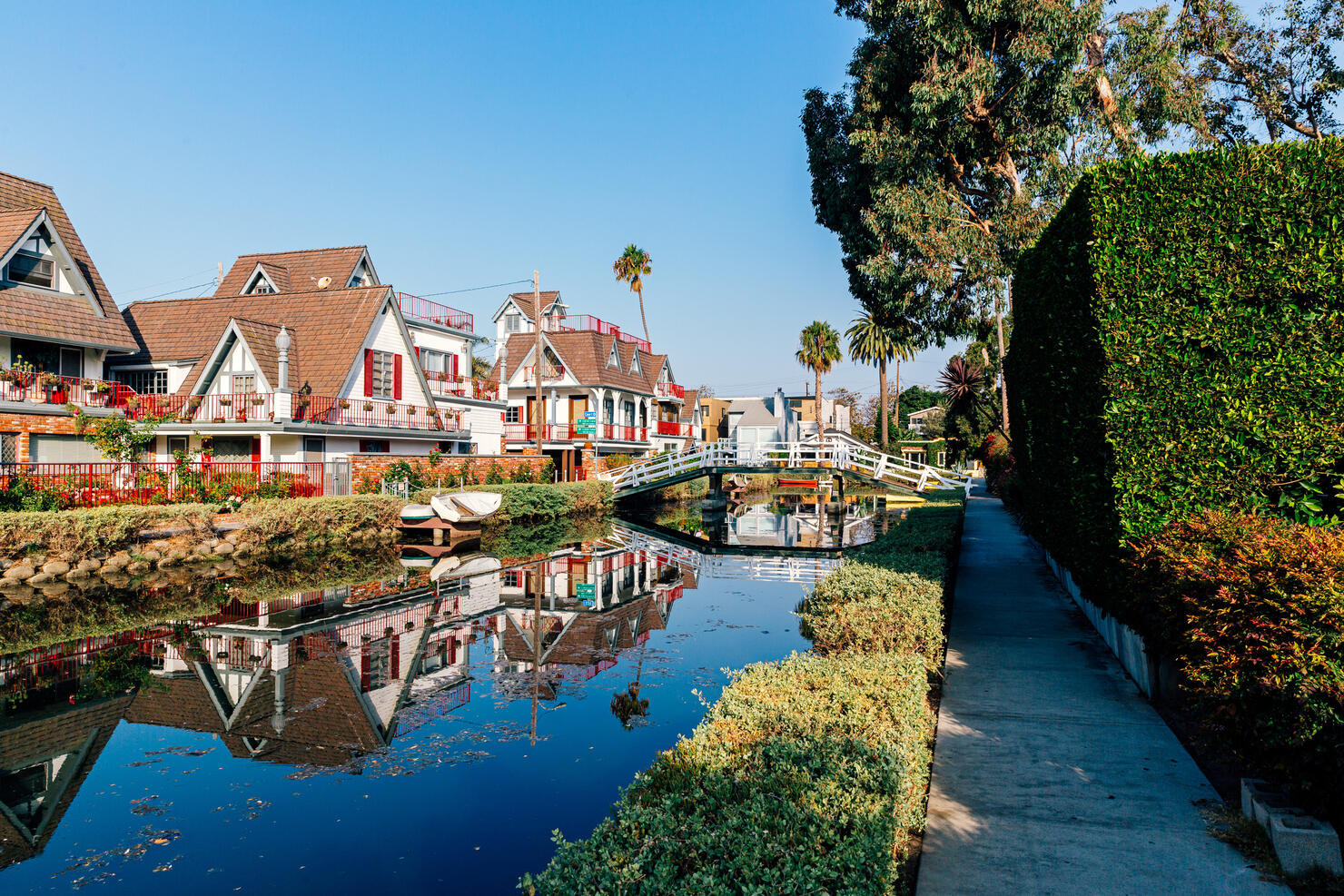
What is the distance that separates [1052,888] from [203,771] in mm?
7392

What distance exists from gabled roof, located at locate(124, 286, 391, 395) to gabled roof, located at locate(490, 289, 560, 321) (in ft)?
74.5

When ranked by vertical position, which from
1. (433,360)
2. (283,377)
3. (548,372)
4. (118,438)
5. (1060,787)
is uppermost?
(548,372)

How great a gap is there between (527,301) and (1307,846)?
189ft

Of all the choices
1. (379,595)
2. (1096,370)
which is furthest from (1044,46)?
(379,595)

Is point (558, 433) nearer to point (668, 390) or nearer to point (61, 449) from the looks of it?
point (668, 390)

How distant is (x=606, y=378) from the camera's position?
50719 millimetres

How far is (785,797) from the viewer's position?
14.1ft

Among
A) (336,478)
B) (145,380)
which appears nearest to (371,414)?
(336,478)

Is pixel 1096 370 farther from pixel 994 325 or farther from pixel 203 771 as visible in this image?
pixel 994 325

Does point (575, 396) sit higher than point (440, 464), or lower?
higher

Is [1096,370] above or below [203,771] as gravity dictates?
above

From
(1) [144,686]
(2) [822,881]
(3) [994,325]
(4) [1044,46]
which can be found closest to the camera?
(2) [822,881]

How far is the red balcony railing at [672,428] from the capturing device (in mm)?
60128

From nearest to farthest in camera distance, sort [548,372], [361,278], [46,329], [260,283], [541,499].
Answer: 1. [46,329]
2. [541,499]
3. [260,283]
4. [361,278]
5. [548,372]
